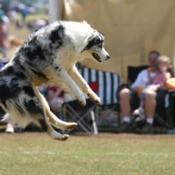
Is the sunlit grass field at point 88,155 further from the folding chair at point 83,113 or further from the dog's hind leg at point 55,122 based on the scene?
the dog's hind leg at point 55,122

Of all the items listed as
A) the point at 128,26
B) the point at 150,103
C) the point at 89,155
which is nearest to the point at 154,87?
the point at 150,103

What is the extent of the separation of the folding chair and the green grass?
1.47 ft

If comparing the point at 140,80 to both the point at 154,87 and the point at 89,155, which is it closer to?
the point at 154,87

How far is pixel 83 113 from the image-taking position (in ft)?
40.3

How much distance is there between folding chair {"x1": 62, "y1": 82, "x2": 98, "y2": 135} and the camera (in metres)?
12.2

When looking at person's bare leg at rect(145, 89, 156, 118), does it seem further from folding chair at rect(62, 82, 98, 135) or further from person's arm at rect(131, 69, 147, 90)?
folding chair at rect(62, 82, 98, 135)

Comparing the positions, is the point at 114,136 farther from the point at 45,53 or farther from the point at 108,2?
the point at 45,53

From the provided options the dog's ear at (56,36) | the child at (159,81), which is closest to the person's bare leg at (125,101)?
the child at (159,81)

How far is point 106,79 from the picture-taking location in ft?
41.7

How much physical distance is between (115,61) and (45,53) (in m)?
5.28

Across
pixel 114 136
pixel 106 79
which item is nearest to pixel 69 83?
pixel 114 136

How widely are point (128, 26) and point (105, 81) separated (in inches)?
41.9

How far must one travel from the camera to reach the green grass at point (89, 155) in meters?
8.24

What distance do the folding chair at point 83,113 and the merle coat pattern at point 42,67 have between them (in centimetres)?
412
